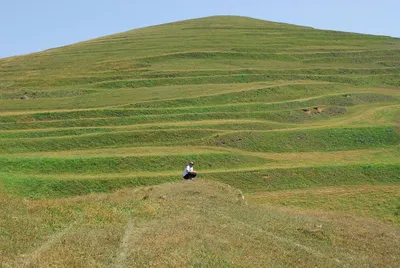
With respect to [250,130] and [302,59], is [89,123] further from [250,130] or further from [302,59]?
[302,59]

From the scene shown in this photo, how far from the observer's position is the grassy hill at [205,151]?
16766 mm

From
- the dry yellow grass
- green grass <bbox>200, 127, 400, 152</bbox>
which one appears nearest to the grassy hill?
the dry yellow grass

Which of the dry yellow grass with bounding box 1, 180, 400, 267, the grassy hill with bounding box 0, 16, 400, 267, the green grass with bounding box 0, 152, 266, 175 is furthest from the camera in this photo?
the green grass with bounding box 0, 152, 266, 175

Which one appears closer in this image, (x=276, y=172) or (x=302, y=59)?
(x=276, y=172)

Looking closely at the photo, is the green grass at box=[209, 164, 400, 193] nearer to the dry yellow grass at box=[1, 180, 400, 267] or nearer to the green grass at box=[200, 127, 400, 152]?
the green grass at box=[200, 127, 400, 152]

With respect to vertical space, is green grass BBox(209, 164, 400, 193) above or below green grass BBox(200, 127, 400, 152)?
below

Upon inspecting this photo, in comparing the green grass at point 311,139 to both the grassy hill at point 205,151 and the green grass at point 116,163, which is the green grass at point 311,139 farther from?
the green grass at point 116,163

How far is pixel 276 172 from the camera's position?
4038cm

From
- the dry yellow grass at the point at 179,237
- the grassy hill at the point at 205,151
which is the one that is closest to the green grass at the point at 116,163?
the grassy hill at the point at 205,151

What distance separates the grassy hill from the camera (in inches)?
660

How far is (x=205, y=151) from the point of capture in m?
45.4

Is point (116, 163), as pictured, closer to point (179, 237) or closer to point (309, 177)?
point (309, 177)

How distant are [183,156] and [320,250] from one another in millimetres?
26319

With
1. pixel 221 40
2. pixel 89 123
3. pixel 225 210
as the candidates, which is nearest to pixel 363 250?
pixel 225 210
